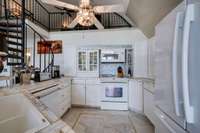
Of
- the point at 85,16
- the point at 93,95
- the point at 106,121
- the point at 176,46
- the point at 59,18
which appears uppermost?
the point at 59,18

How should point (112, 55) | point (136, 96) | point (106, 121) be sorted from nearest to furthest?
point (106, 121) < point (136, 96) < point (112, 55)

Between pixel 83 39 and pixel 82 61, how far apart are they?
72cm

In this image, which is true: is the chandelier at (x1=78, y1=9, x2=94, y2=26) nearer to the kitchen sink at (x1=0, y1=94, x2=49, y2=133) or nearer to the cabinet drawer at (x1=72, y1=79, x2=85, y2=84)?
the cabinet drawer at (x1=72, y1=79, x2=85, y2=84)

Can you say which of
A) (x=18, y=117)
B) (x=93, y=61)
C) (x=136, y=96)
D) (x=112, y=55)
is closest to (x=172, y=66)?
(x=18, y=117)

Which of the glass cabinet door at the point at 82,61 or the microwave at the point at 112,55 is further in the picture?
the glass cabinet door at the point at 82,61

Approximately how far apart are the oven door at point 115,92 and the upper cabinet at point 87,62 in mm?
721

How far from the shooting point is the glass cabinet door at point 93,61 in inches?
226

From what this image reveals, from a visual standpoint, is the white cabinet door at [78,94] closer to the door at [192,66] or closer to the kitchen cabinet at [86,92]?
the kitchen cabinet at [86,92]

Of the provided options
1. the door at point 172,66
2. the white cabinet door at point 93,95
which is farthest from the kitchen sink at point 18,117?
the white cabinet door at point 93,95

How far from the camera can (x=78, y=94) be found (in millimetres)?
5547

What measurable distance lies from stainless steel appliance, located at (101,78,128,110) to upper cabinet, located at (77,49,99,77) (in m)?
0.67

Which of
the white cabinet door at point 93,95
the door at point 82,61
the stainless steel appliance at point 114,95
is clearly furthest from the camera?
the door at point 82,61

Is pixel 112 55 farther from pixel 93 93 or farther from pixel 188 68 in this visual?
pixel 188 68

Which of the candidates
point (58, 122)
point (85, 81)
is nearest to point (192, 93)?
point (58, 122)
